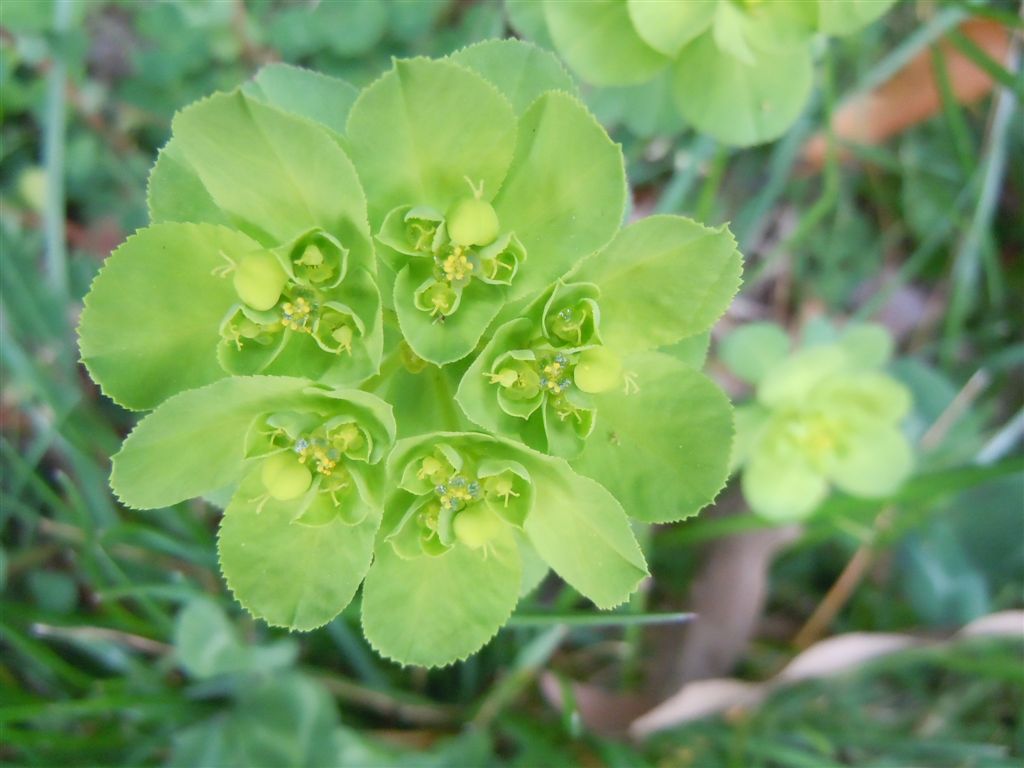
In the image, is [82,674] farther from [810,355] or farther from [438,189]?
[810,355]

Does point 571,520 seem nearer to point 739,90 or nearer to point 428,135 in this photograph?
point 428,135

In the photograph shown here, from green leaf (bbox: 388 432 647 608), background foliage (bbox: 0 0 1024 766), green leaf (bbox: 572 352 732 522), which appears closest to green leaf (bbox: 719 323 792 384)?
background foliage (bbox: 0 0 1024 766)

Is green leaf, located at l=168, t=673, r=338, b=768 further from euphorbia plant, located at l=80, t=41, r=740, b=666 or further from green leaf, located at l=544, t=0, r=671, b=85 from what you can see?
green leaf, located at l=544, t=0, r=671, b=85

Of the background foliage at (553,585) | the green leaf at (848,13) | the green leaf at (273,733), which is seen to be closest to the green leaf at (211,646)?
the background foliage at (553,585)

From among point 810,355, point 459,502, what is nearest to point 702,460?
point 459,502

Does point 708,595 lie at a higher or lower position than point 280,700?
lower

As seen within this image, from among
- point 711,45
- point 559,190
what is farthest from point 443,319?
point 711,45

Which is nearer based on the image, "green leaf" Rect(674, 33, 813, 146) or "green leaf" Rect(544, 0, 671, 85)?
"green leaf" Rect(544, 0, 671, 85)

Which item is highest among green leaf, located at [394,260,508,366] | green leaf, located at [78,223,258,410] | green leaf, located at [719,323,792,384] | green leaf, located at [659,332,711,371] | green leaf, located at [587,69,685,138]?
green leaf, located at [78,223,258,410]
